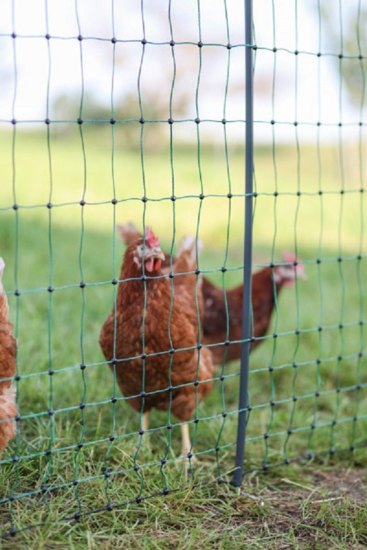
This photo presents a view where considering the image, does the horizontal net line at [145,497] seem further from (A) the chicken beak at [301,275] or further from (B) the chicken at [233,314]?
(A) the chicken beak at [301,275]

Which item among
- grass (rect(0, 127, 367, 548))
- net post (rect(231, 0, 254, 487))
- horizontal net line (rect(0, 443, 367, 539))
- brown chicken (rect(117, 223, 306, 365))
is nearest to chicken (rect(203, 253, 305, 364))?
brown chicken (rect(117, 223, 306, 365))

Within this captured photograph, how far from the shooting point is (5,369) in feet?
7.44

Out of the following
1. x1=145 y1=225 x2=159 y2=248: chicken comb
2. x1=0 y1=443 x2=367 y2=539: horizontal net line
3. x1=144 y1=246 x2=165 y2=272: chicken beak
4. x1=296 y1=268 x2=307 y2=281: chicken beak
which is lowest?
x1=0 y1=443 x2=367 y2=539: horizontal net line

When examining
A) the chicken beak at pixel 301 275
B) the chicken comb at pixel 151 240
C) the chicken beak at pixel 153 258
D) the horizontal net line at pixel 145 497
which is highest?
the chicken comb at pixel 151 240

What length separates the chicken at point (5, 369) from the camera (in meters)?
2.22

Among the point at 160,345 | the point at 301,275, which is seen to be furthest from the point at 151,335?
the point at 301,275

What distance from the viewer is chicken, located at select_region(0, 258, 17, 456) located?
222 cm

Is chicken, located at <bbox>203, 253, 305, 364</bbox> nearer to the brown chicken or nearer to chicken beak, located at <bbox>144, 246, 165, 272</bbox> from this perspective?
the brown chicken

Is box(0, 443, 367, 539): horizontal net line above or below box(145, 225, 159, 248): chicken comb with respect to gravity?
below

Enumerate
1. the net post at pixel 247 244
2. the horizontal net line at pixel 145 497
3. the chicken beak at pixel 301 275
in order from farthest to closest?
the chicken beak at pixel 301 275 < the net post at pixel 247 244 < the horizontal net line at pixel 145 497

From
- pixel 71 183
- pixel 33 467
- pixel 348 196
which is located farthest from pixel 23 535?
pixel 348 196

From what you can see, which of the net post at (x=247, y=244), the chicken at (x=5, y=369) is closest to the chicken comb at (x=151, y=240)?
the net post at (x=247, y=244)

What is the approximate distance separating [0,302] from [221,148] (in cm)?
1549

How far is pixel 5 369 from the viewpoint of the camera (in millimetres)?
2268
